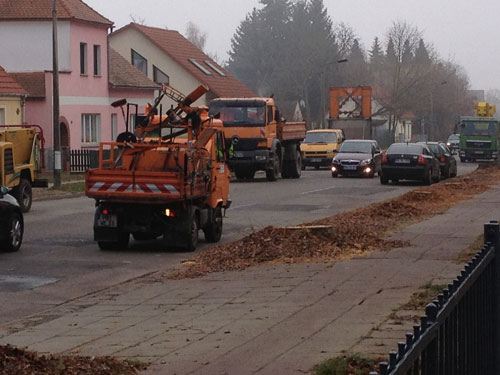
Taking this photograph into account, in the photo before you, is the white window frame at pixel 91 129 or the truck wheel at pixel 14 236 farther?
the white window frame at pixel 91 129

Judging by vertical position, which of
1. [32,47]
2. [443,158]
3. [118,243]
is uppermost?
[32,47]

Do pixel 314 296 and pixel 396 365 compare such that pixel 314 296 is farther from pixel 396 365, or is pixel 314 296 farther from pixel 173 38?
pixel 173 38

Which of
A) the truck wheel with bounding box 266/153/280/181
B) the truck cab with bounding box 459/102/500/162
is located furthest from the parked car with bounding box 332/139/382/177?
the truck cab with bounding box 459/102/500/162

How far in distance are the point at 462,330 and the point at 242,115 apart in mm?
36387

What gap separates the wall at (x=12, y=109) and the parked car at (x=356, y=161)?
12973mm

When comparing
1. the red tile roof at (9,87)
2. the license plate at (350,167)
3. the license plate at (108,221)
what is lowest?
the license plate at (350,167)

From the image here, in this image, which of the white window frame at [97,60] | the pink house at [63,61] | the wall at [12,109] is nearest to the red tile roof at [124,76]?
the white window frame at [97,60]

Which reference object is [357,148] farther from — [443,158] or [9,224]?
[9,224]

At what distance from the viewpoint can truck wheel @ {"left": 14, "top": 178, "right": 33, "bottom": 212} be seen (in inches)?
1056

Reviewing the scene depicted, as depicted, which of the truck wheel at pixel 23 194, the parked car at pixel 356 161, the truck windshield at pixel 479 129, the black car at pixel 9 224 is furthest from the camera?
the truck windshield at pixel 479 129

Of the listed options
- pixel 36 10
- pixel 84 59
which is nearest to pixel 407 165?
pixel 84 59

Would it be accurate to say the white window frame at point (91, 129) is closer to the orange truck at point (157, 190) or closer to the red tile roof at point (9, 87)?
the red tile roof at point (9, 87)

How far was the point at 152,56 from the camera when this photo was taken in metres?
73.1

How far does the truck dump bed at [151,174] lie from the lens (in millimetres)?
17922
